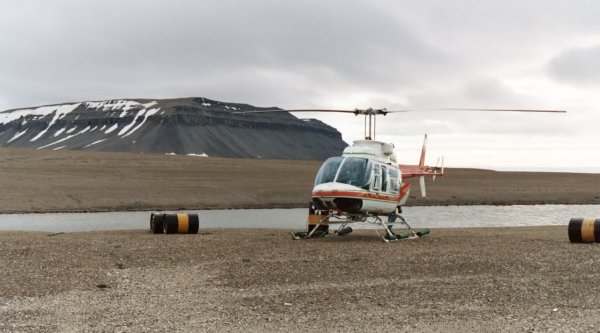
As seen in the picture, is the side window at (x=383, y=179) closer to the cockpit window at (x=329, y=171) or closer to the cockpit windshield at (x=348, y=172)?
the cockpit windshield at (x=348, y=172)

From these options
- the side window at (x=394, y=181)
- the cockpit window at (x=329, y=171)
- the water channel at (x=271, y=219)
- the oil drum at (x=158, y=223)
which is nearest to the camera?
the cockpit window at (x=329, y=171)

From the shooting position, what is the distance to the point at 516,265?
13523 millimetres

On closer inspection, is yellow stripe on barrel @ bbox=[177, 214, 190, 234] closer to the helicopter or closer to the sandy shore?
the helicopter

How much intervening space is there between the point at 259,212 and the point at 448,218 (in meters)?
11.2

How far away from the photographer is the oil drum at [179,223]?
21688 mm

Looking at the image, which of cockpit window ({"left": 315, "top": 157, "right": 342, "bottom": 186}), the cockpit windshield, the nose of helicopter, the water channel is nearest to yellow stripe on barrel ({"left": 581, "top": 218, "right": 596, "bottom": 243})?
the cockpit windshield

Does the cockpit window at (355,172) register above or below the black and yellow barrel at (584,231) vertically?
above

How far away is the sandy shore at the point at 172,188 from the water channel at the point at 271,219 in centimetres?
285

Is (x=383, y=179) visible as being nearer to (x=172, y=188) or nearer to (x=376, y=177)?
(x=376, y=177)

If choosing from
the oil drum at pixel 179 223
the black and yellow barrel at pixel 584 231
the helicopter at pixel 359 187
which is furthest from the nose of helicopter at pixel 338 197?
the black and yellow barrel at pixel 584 231

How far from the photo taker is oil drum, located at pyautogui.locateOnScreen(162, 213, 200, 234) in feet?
71.2

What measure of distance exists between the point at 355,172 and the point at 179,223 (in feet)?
21.6

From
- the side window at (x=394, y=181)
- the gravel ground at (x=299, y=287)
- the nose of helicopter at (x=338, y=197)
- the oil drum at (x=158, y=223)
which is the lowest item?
the gravel ground at (x=299, y=287)

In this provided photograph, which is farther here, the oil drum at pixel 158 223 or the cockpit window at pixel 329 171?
the oil drum at pixel 158 223
